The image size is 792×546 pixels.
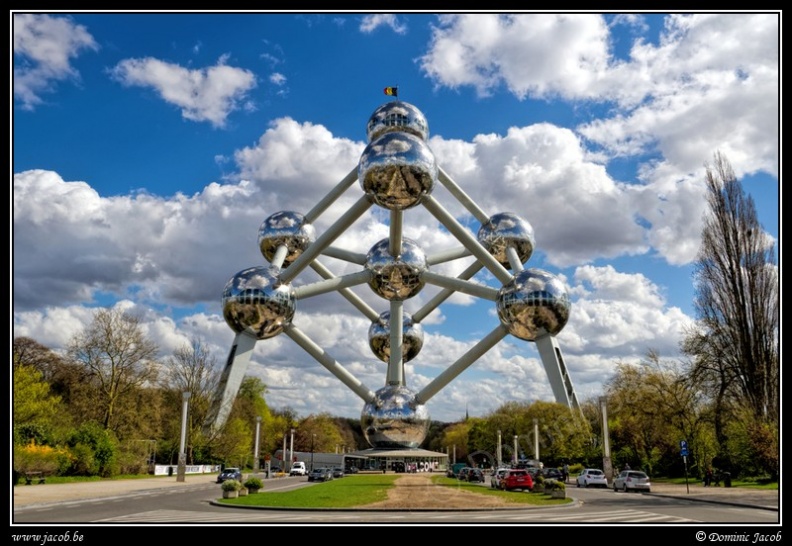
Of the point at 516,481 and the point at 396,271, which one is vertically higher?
the point at 396,271

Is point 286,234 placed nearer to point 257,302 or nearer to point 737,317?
point 257,302

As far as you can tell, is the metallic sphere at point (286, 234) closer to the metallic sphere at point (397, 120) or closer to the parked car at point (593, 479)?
the metallic sphere at point (397, 120)

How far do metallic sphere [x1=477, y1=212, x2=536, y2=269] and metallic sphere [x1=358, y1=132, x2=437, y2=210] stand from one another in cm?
356

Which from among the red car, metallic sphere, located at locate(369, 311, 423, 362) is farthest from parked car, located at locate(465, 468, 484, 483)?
metallic sphere, located at locate(369, 311, 423, 362)

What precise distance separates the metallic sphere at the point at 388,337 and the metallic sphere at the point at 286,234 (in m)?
2.34

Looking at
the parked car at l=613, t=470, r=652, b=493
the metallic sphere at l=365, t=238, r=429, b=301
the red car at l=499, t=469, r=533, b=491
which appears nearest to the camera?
the metallic sphere at l=365, t=238, r=429, b=301

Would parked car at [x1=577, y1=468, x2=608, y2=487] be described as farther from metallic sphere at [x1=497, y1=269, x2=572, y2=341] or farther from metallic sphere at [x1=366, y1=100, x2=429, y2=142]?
metallic sphere at [x1=366, y1=100, x2=429, y2=142]

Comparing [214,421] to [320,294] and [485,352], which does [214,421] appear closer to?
[320,294]

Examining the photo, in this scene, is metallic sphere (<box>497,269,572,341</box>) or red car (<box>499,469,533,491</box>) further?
red car (<box>499,469,533,491</box>)

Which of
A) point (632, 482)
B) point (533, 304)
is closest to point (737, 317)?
point (632, 482)

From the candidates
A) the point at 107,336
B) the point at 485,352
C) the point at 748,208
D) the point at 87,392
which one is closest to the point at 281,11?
the point at 485,352

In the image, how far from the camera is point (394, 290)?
42.0 ft

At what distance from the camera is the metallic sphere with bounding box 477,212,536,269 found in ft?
47.7

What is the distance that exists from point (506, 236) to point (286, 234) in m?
4.78
